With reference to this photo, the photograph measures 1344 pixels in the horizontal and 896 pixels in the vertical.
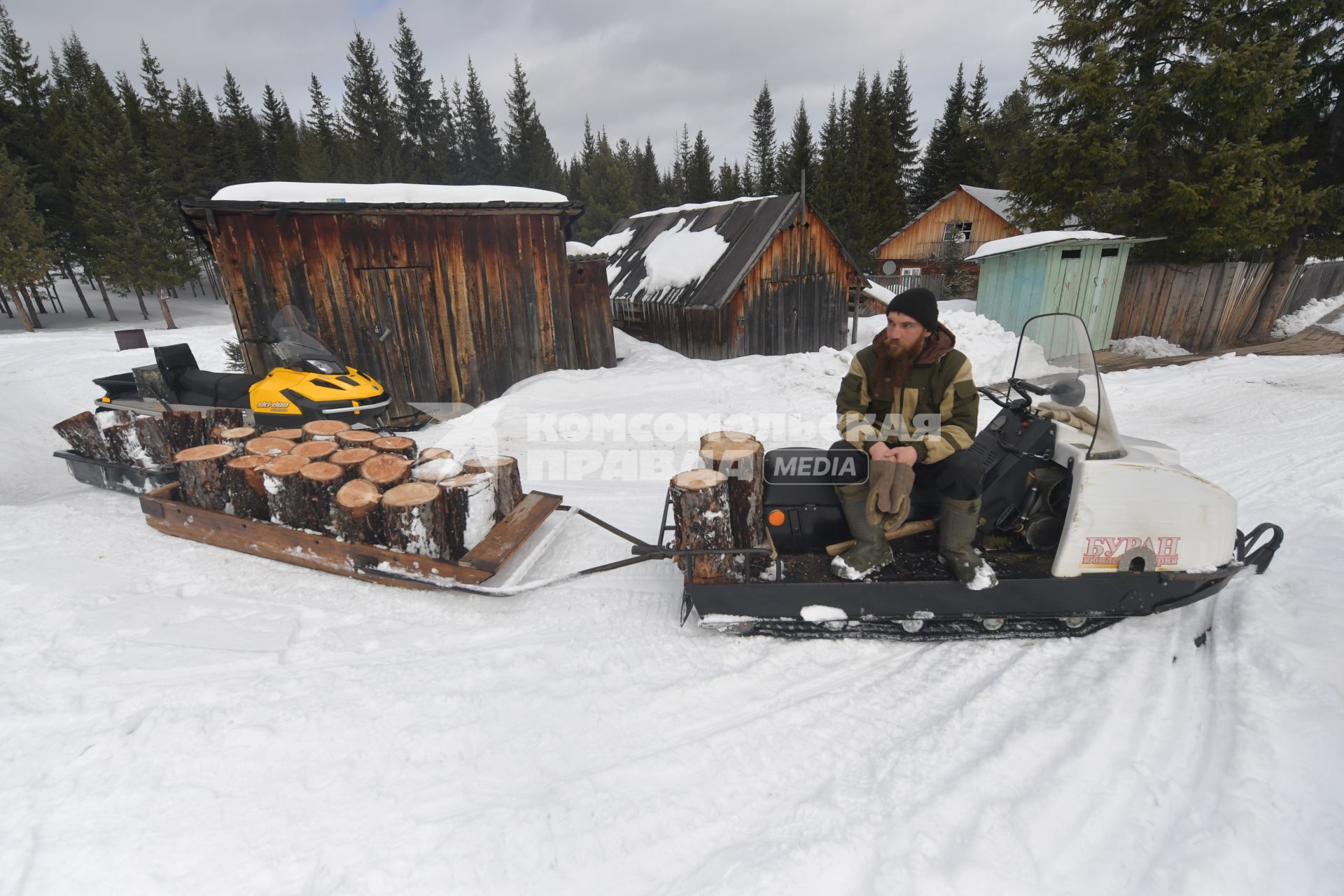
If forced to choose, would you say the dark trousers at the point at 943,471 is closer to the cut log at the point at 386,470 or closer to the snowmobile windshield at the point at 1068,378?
the snowmobile windshield at the point at 1068,378

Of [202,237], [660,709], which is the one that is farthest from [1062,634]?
[202,237]

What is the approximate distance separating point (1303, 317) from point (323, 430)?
63.6 ft

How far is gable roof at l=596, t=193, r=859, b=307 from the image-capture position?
36.3ft

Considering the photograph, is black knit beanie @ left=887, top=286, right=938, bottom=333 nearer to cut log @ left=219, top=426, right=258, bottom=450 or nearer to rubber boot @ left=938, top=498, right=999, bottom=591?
rubber boot @ left=938, top=498, right=999, bottom=591

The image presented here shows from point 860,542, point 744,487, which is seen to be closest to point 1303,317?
point 860,542

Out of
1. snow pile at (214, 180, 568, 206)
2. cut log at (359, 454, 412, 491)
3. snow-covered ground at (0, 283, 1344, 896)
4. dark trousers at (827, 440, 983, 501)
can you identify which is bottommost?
snow-covered ground at (0, 283, 1344, 896)

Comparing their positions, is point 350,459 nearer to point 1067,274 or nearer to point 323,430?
point 323,430

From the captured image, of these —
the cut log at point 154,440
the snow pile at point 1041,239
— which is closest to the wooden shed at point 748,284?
the snow pile at point 1041,239

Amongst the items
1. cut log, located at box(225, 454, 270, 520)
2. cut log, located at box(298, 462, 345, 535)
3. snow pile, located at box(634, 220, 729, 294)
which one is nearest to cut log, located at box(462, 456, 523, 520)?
cut log, located at box(298, 462, 345, 535)

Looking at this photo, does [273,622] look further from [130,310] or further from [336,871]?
[130,310]

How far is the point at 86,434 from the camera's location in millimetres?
4812

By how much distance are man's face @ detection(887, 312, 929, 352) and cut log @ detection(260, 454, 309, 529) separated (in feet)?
12.5

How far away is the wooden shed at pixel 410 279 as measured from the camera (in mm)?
6766

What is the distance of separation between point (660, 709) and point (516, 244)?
7.30 meters
